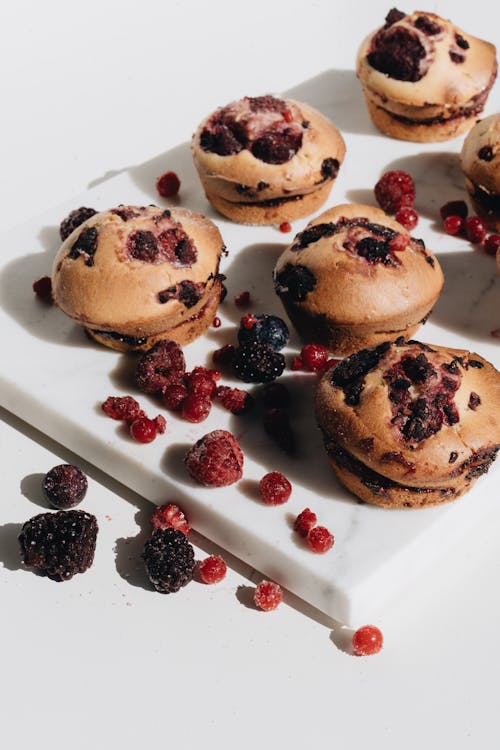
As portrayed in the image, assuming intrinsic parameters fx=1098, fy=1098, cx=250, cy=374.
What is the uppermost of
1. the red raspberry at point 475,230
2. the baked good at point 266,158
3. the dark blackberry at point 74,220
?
the red raspberry at point 475,230

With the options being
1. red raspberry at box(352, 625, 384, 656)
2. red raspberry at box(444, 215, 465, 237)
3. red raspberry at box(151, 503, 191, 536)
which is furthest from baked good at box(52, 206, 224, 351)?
red raspberry at box(352, 625, 384, 656)

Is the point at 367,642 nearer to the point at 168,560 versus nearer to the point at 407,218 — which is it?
the point at 168,560

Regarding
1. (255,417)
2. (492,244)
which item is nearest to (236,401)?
(255,417)

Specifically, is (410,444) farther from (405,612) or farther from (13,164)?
(13,164)

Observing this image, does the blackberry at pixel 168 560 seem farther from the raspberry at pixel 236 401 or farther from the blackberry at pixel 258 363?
the blackberry at pixel 258 363

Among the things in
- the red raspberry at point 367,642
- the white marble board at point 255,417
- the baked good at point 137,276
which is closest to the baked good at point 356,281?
the white marble board at point 255,417

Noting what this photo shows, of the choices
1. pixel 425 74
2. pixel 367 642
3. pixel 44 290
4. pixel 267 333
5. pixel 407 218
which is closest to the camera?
pixel 367 642

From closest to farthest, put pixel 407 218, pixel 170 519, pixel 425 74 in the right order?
pixel 170 519
pixel 407 218
pixel 425 74

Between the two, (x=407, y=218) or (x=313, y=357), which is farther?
(x=407, y=218)
